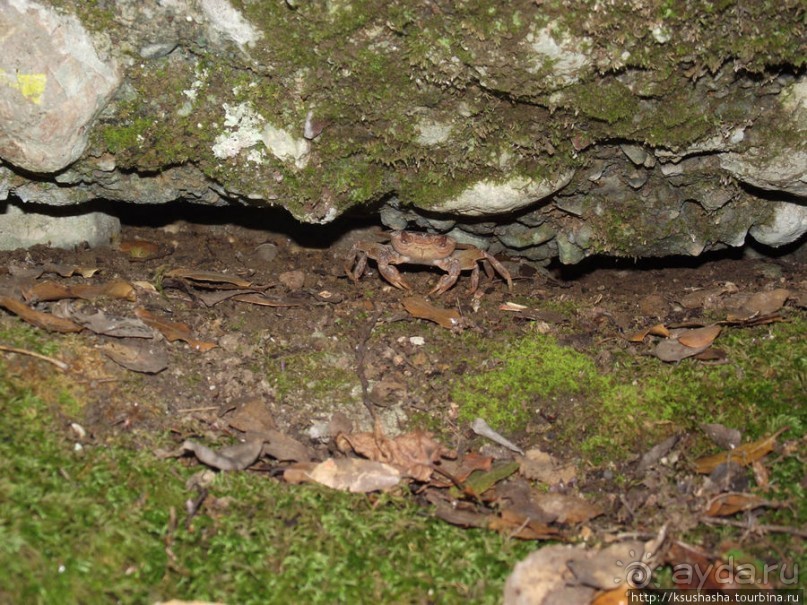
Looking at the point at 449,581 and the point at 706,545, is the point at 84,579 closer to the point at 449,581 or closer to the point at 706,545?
the point at 449,581

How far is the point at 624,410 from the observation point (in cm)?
334

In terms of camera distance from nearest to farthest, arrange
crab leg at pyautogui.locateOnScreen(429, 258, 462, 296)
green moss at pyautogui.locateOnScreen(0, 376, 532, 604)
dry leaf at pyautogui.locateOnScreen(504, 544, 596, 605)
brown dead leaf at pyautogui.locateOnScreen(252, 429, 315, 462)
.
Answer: green moss at pyautogui.locateOnScreen(0, 376, 532, 604) → dry leaf at pyautogui.locateOnScreen(504, 544, 596, 605) → brown dead leaf at pyautogui.locateOnScreen(252, 429, 315, 462) → crab leg at pyautogui.locateOnScreen(429, 258, 462, 296)

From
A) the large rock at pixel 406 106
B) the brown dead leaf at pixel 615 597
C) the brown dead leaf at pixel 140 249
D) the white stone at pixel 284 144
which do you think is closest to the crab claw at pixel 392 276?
the large rock at pixel 406 106

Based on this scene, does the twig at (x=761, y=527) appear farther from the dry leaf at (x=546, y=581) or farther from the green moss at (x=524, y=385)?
the green moss at (x=524, y=385)

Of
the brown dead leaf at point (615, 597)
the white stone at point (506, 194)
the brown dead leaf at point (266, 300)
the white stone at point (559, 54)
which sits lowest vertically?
the brown dead leaf at point (615, 597)

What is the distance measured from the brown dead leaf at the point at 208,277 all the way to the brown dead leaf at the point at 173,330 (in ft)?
1.45

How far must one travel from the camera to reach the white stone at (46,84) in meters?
3.12

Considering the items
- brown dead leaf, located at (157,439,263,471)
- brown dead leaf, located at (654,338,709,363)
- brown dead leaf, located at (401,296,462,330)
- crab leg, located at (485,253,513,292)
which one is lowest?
brown dead leaf, located at (157,439,263,471)

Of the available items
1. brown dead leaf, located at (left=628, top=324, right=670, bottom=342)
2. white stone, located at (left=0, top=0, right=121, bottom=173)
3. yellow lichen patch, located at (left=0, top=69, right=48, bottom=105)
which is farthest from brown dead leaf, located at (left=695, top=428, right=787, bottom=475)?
→ yellow lichen patch, located at (left=0, top=69, right=48, bottom=105)

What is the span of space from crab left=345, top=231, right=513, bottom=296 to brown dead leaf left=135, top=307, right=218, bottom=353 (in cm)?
117

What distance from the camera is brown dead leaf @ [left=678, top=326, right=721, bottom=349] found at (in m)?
3.60

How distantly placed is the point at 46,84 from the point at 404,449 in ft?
7.20

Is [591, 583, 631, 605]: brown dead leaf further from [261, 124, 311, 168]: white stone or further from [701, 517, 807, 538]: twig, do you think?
[261, 124, 311, 168]: white stone

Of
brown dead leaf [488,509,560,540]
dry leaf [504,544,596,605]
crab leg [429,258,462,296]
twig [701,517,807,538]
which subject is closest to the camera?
dry leaf [504,544,596,605]
